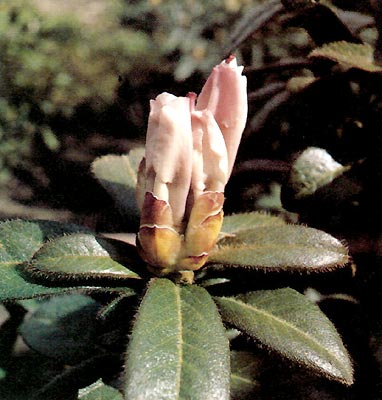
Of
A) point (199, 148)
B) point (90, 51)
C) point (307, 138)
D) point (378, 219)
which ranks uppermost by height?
point (199, 148)

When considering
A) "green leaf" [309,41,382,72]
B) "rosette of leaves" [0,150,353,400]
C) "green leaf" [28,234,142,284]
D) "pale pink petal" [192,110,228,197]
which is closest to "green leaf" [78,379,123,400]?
"rosette of leaves" [0,150,353,400]

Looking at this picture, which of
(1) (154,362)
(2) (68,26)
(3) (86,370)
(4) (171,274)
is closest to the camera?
(1) (154,362)

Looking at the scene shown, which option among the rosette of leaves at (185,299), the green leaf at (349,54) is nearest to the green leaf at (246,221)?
the rosette of leaves at (185,299)

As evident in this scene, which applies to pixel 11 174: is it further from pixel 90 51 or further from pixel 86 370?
pixel 86 370

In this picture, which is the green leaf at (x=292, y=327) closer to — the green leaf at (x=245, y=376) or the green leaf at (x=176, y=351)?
the green leaf at (x=176, y=351)

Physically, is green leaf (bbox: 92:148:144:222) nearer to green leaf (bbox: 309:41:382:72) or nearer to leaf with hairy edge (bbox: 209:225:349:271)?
leaf with hairy edge (bbox: 209:225:349:271)

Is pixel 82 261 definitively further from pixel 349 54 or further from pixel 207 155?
pixel 349 54

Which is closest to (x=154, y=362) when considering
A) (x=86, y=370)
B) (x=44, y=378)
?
(x=86, y=370)

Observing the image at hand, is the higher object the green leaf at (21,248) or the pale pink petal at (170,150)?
the pale pink petal at (170,150)
